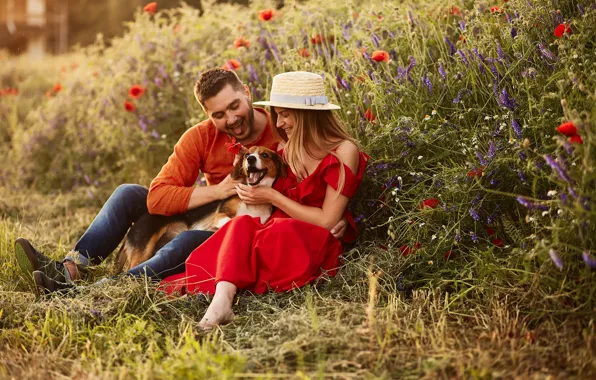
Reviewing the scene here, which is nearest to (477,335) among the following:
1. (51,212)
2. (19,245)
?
(19,245)

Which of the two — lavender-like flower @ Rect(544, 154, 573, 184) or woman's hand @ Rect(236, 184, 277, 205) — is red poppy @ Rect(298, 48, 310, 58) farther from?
lavender-like flower @ Rect(544, 154, 573, 184)

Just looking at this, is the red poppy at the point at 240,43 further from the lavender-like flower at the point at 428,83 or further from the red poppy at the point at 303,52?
the lavender-like flower at the point at 428,83

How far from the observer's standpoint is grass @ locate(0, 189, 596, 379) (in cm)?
266

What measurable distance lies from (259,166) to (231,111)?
17.2 inches

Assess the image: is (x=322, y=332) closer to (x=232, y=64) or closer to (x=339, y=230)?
(x=339, y=230)

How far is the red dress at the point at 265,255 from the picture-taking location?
11.5ft

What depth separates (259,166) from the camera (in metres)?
3.82

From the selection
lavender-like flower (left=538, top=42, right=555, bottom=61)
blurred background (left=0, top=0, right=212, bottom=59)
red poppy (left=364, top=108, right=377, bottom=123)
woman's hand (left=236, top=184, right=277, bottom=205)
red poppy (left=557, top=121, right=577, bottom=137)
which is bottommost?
blurred background (left=0, top=0, right=212, bottom=59)

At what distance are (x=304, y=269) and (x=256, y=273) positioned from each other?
10.3 inches

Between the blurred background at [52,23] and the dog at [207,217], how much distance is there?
563 inches

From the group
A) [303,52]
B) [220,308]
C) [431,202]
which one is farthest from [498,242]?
[303,52]

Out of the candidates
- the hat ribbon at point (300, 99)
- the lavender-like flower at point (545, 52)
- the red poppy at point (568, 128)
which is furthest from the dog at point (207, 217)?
the red poppy at point (568, 128)

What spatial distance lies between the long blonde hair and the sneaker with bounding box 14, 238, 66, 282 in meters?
1.45

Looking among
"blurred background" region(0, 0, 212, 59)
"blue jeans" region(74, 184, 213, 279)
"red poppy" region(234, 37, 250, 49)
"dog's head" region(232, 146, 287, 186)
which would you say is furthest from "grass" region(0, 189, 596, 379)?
"blurred background" region(0, 0, 212, 59)
